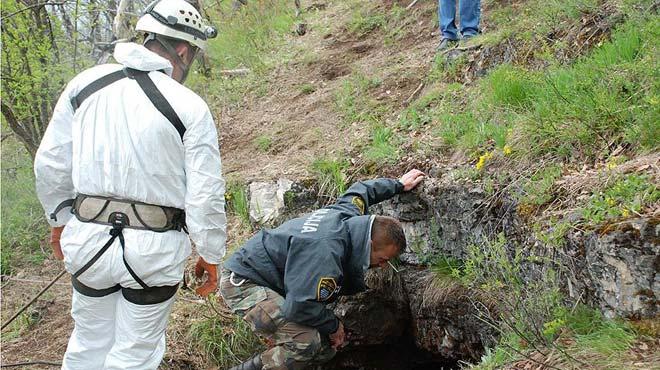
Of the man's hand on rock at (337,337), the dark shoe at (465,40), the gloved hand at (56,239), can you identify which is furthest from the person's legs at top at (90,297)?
the dark shoe at (465,40)

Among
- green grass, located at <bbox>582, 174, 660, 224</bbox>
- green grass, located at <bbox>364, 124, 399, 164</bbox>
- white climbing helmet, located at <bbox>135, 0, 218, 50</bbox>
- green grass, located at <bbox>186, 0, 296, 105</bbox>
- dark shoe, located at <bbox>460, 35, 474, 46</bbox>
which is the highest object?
white climbing helmet, located at <bbox>135, 0, 218, 50</bbox>

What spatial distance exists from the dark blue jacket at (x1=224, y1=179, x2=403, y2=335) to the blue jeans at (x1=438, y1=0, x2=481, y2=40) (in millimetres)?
2612

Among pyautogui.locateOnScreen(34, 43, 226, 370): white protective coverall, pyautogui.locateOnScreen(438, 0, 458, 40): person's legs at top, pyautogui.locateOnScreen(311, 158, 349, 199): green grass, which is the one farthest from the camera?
pyautogui.locateOnScreen(438, 0, 458, 40): person's legs at top

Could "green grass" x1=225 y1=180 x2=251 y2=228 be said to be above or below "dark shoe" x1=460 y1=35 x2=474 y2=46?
below

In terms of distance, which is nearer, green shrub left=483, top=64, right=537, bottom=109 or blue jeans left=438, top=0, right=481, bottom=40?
green shrub left=483, top=64, right=537, bottom=109

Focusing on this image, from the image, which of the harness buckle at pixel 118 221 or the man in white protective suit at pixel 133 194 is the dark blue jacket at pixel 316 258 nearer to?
the man in white protective suit at pixel 133 194

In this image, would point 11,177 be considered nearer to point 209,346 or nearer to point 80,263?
point 209,346

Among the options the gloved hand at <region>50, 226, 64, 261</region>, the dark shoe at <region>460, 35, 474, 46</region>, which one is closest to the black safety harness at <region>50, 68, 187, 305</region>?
the gloved hand at <region>50, 226, 64, 261</region>

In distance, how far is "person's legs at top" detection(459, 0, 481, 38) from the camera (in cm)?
644

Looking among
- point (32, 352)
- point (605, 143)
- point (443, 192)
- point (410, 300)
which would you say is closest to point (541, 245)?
point (605, 143)

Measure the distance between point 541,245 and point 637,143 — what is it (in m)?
0.83

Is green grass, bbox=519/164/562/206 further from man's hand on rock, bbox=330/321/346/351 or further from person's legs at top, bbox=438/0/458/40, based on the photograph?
person's legs at top, bbox=438/0/458/40

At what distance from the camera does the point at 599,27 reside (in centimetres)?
504

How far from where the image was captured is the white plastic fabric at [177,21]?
3.82m
